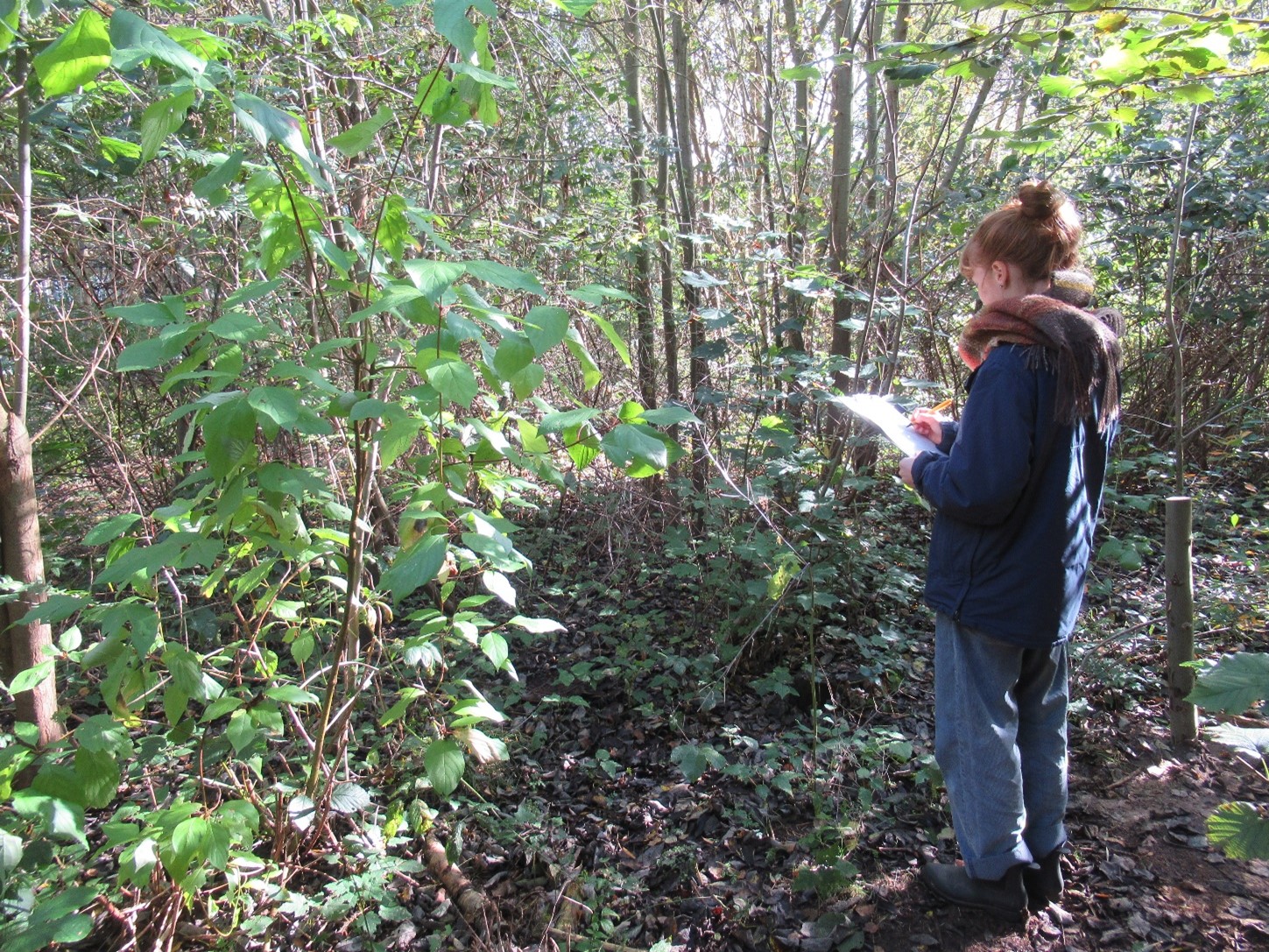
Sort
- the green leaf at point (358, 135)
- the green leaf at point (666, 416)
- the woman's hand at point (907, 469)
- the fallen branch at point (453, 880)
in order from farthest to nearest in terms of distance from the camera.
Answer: the fallen branch at point (453, 880) → the woman's hand at point (907, 469) → the green leaf at point (358, 135) → the green leaf at point (666, 416)

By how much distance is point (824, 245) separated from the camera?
4914mm

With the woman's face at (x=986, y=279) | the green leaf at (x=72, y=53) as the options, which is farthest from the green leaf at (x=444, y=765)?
the woman's face at (x=986, y=279)

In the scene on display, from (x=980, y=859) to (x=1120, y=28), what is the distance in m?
2.27

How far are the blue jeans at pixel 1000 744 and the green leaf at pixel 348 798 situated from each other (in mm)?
1617

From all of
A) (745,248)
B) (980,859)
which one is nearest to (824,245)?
(745,248)

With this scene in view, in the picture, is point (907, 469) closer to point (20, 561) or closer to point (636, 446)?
point (636, 446)

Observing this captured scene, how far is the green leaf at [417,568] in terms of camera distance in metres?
1.28

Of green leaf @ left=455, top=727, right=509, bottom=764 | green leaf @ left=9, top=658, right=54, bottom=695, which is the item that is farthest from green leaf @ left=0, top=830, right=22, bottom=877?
green leaf @ left=455, top=727, right=509, bottom=764

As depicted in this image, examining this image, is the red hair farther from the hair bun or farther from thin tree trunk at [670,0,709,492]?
thin tree trunk at [670,0,709,492]

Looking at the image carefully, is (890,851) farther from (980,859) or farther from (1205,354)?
(1205,354)

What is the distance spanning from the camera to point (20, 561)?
7.83ft

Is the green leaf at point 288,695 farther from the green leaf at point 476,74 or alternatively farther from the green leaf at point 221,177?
the green leaf at point 476,74

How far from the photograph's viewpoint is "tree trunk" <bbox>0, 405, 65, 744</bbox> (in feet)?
7.72

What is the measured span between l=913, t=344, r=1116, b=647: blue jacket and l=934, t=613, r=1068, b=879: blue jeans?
4.1 inches
